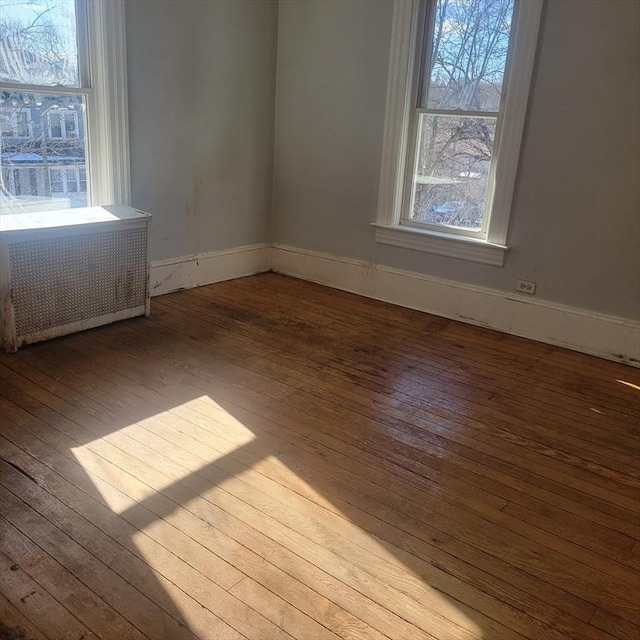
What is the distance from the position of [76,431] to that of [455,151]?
2916 millimetres

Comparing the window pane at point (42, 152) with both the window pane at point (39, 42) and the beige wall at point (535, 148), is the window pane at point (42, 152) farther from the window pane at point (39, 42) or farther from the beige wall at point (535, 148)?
the beige wall at point (535, 148)

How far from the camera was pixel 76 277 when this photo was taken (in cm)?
337

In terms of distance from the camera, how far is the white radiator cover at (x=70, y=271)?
3.11 metres

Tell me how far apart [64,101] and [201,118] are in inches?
39.7

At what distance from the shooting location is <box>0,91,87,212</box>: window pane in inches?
132

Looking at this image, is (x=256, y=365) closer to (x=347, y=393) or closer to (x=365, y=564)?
(x=347, y=393)

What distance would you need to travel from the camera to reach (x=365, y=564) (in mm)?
1854

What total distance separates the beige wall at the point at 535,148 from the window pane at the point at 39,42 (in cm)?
172

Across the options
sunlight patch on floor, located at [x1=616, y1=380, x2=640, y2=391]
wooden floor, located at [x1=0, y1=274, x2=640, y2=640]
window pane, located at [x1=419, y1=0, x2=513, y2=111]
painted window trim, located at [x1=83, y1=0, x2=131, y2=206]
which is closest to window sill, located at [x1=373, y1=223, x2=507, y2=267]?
wooden floor, located at [x1=0, y1=274, x2=640, y2=640]

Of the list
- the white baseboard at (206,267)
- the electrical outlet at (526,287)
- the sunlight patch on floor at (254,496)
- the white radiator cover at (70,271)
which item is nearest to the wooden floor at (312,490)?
the sunlight patch on floor at (254,496)

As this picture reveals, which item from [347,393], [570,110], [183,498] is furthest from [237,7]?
[183,498]

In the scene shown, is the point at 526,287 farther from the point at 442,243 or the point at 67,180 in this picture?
the point at 67,180

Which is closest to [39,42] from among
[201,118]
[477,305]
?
[201,118]

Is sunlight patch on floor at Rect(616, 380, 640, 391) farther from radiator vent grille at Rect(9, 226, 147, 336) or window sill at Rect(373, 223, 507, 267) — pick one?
radiator vent grille at Rect(9, 226, 147, 336)
